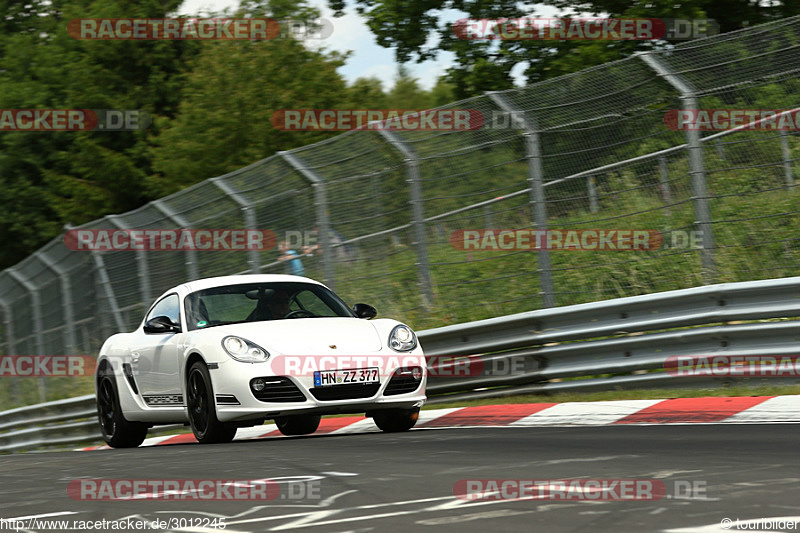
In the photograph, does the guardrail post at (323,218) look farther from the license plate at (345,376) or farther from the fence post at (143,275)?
the license plate at (345,376)

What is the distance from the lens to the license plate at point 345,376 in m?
8.55

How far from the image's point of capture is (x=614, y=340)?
9859 millimetres

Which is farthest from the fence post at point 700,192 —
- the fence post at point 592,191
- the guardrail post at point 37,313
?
the guardrail post at point 37,313

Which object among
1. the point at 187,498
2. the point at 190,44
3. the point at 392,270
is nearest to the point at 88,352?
the point at 392,270

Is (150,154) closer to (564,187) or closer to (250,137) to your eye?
(250,137)

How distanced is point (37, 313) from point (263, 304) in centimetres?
1088

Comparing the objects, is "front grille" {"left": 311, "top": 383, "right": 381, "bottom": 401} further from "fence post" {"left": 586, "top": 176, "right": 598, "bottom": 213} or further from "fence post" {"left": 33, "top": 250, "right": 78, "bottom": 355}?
"fence post" {"left": 33, "top": 250, "right": 78, "bottom": 355}

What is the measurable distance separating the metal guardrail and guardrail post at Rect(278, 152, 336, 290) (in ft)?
7.58

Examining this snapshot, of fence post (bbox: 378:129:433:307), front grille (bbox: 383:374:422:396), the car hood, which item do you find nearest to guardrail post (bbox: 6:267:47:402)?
fence post (bbox: 378:129:433:307)

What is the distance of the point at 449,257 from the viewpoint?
11.7 meters

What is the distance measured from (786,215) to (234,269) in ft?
25.4

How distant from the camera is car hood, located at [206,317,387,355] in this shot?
866 centimetres

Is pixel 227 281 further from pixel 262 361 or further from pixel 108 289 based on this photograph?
pixel 108 289

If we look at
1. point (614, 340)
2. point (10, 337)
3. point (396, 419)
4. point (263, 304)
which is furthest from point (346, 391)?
point (10, 337)
